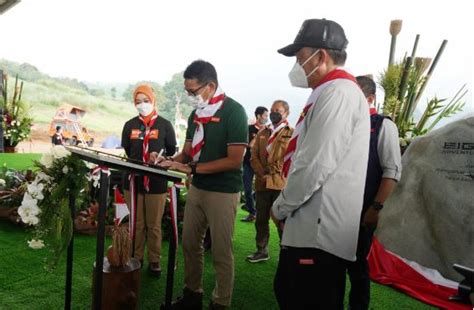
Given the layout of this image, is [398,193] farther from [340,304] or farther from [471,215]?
[340,304]

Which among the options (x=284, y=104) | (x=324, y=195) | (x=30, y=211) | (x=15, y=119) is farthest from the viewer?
(x=15, y=119)

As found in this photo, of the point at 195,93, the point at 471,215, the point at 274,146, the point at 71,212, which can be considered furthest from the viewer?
the point at 274,146

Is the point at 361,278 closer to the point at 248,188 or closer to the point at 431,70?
the point at 431,70

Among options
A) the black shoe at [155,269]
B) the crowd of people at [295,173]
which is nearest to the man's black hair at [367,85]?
the crowd of people at [295,173]

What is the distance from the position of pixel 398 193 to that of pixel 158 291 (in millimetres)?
2191

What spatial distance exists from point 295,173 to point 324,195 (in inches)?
5.0

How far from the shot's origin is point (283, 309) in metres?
1.48

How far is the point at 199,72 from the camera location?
2.39m

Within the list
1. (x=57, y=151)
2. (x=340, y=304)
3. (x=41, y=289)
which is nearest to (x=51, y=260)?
(x=57, y=151)

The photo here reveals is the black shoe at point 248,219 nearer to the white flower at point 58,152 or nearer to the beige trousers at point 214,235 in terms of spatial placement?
the beige trousers at point 214,235

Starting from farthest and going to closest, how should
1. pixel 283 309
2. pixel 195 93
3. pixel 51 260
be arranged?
pixel 195 93
pixel 51 260
pixel 283 309

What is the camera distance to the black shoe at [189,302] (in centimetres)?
253

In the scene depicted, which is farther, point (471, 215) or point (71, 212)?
point (471, 215)

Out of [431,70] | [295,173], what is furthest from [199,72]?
[431,70]
